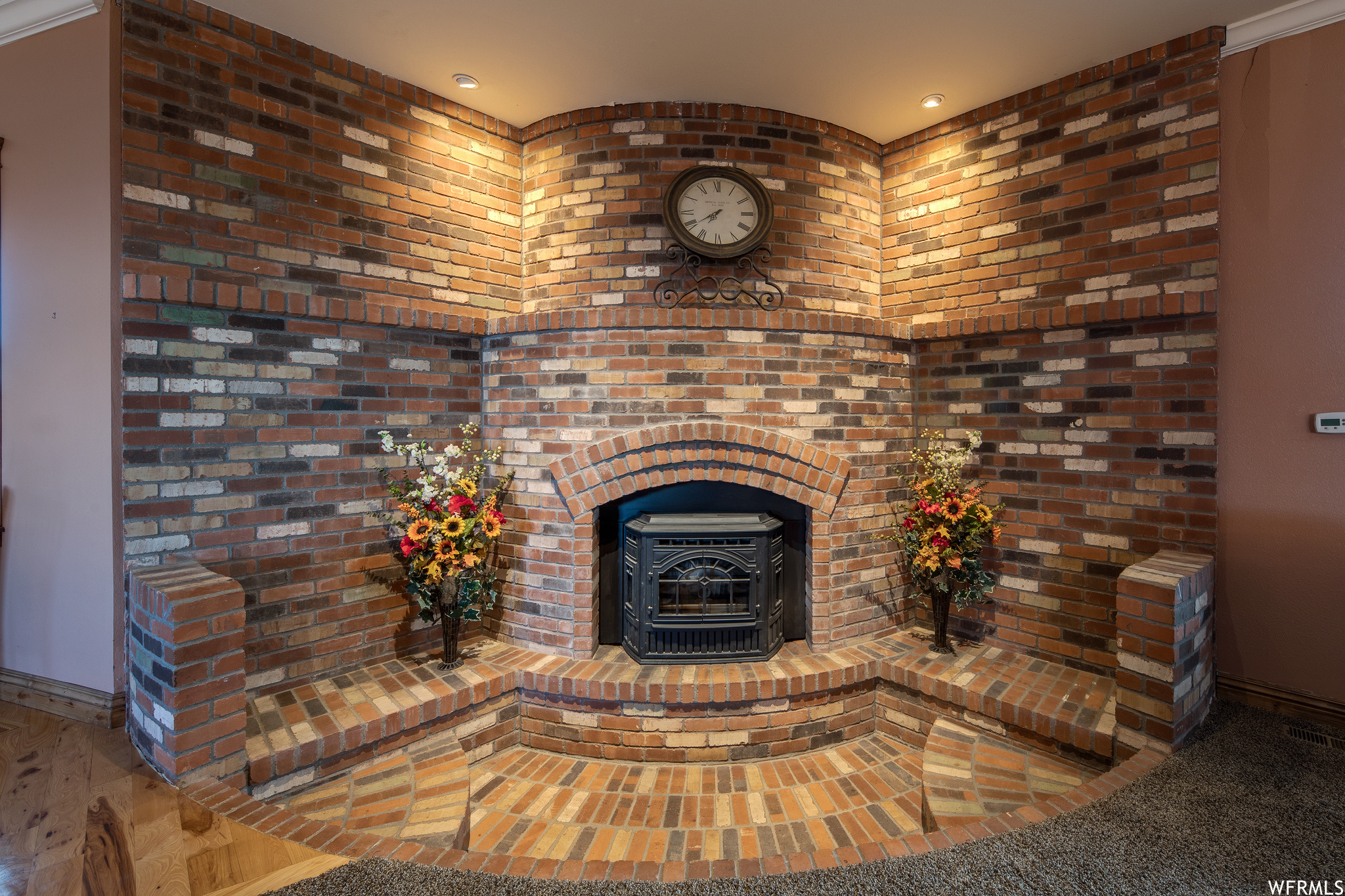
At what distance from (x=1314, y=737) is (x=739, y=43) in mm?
3887

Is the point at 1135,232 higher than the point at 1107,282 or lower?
higher

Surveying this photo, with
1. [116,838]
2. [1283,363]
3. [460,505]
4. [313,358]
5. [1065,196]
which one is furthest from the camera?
[1065,196]

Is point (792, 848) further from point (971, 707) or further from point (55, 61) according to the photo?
point (55, 61)

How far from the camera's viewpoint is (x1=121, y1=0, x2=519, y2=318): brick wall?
2.48 m

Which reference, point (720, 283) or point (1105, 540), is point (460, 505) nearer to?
point (720, 283)

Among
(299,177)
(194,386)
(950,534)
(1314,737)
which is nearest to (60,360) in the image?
(194,386)

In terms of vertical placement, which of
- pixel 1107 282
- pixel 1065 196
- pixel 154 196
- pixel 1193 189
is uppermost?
pixel 1065 196

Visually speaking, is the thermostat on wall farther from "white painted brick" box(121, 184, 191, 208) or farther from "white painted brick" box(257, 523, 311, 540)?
"white painted brick" box(121, 184, 191, 208)

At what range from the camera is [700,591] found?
3246 mm

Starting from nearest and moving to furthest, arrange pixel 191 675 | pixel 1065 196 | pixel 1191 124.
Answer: pixel 191 675 < pixel 1191 124 < pixel 1065 196

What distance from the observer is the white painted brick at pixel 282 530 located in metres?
2.74

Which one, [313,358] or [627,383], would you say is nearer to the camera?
[313,358]

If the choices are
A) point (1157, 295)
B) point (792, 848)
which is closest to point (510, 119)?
point (1157, 295)

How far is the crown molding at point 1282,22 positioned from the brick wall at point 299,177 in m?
3.66
